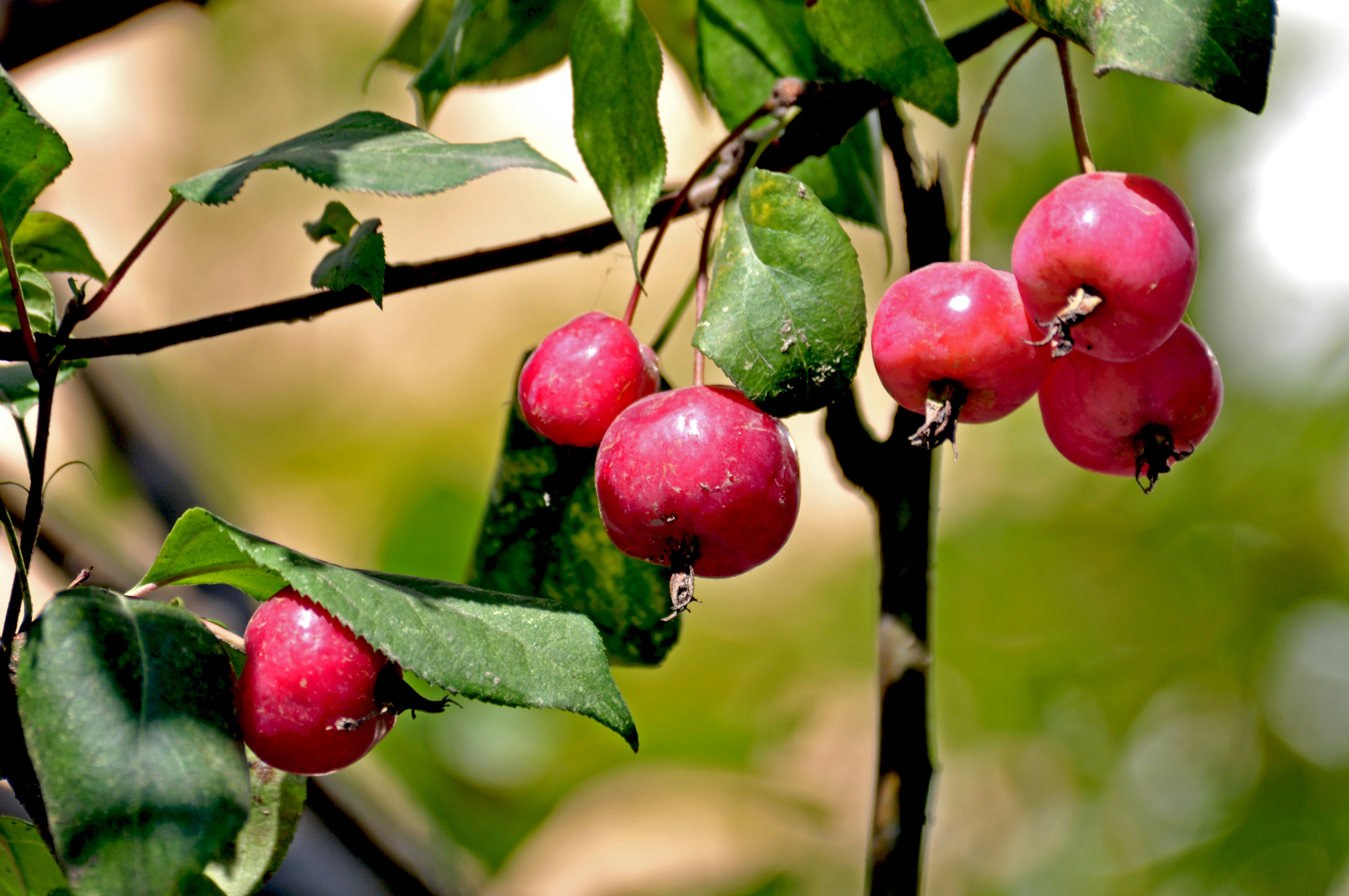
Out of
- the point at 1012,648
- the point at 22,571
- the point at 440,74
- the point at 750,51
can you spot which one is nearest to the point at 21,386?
the point at 22,571

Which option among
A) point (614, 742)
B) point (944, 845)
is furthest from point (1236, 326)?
point (614, 742)

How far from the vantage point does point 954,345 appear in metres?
0.32

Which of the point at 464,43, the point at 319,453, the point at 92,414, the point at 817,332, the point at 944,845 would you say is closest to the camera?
the point at 817,332

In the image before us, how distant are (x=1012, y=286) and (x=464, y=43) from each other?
0.37 metres

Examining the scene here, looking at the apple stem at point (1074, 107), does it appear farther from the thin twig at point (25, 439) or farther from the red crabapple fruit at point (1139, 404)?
the thin twig at point (25, 439)

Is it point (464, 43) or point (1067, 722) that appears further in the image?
point (1067, 722)

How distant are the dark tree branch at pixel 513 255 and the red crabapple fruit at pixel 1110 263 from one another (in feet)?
0.35

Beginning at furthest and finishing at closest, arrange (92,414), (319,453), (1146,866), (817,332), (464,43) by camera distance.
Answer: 1. (319,453)
2. (1146,866)
3. (92,414)
4. (464,43)
5. (817,332)

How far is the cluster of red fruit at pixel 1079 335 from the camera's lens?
299 mm

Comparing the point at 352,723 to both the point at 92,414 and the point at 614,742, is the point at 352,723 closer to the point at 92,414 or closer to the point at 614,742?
the point at 92,414

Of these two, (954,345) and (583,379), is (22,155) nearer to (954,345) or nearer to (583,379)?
(583,379)

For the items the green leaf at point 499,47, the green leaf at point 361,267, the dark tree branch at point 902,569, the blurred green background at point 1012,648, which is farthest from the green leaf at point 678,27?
the blurred green background at point 1012,648

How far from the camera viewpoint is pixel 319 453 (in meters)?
1.60

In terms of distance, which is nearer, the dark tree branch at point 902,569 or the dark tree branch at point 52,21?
the dark tree branch at point 902,569
